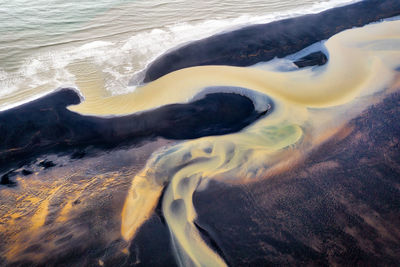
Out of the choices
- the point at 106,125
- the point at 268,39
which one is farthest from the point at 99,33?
the point at 268,39

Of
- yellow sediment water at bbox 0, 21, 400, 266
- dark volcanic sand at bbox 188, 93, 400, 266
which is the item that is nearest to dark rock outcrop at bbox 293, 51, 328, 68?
yellow sediment water at bbox 0, 21, 400, 266

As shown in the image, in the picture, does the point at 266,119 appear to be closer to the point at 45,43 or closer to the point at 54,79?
the point at 54,79

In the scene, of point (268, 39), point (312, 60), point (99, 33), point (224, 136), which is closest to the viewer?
point (224, 136)

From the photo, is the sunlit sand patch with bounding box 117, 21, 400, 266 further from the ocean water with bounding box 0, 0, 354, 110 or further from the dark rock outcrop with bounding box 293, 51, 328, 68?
the ocean water with bounding box 0, 0, 354, 110

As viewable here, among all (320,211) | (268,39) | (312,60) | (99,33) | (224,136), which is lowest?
(320,211)

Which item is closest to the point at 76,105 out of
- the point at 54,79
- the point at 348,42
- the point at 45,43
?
the point at 54,79

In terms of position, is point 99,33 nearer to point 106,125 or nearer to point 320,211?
point 106,125
